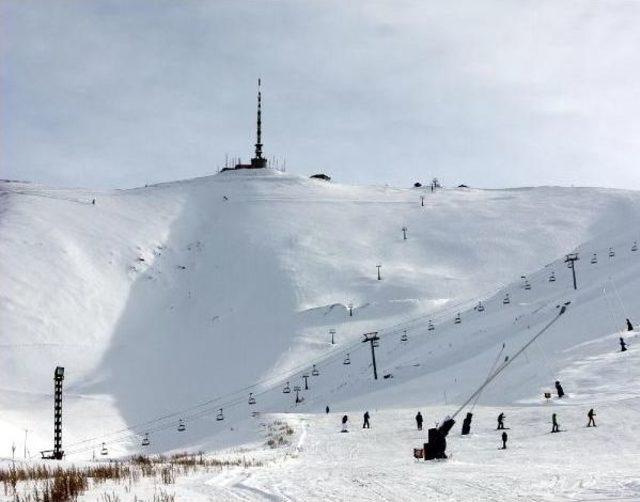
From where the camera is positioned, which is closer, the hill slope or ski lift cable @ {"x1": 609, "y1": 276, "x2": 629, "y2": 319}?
ski lift cable @ {"x1": 609, "y1": 276, "x2": 629, "y2": 319}

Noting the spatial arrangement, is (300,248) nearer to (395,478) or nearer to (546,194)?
(546,194)

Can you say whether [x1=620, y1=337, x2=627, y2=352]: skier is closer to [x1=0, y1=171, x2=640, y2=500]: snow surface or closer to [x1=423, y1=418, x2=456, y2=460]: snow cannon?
[x1=0, y1=171, x2=640, y2=500]: snow surface

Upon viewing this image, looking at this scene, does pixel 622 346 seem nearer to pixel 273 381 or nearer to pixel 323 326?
pixel 273 381

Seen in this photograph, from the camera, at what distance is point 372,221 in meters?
106

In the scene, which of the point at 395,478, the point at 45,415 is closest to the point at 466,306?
the point at 45,415

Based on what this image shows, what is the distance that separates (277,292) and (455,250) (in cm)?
2434

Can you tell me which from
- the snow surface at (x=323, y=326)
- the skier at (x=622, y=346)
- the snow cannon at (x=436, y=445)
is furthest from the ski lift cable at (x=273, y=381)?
the snow cannon at (x=436, y=445)

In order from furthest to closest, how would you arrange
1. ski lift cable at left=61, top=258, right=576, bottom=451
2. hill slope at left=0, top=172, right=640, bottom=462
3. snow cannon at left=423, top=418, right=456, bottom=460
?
ski lift cable at left=61, top=258, right=576, bottom=451, hill slope at left=0, top=172, right=640, bottom=462, snow cannon at left=423, top=418, right=456, bottom=460

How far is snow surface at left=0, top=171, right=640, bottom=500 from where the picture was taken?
23781mm

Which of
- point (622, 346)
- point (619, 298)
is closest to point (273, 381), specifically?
point (619, 298)

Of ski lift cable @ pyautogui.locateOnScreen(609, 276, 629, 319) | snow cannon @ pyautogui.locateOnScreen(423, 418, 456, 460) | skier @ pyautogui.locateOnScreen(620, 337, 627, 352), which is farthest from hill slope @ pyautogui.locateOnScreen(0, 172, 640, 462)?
snow cannon @ pyautogui.locateOnScreen(423, 418, 456, 460)

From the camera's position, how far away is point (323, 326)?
73.9 metres

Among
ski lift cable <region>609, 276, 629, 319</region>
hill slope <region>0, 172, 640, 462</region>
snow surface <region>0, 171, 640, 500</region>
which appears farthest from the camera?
hill slope <region>0, 172, 640, 462</region>

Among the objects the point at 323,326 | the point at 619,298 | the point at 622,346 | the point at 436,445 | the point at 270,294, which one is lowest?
the point at 436,445
